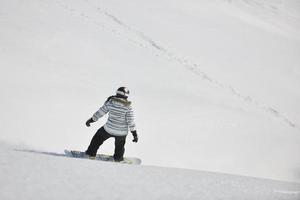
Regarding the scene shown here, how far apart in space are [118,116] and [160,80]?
24.5 feet

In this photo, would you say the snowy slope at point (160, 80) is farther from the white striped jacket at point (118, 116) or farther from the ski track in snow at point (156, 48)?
the white striped jacket at point (118, 116)

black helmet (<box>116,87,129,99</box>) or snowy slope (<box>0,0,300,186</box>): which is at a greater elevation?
black helmet (<box>116,87,129,99</box>)

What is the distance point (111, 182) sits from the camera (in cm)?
493

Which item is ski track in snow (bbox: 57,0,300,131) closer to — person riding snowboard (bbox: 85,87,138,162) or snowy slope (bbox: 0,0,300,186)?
snowy slope (bbox: 0,0,300,186)

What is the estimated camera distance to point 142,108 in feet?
40.3

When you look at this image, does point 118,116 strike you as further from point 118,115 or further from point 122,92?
point 122,92

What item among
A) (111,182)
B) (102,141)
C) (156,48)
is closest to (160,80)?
(156,48)

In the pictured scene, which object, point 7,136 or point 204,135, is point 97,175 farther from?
point 204,135

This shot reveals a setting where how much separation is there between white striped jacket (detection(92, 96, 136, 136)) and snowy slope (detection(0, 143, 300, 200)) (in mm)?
1746

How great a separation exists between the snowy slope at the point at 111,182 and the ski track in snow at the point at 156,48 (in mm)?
8987

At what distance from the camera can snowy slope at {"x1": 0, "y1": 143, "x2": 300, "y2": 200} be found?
4406mm

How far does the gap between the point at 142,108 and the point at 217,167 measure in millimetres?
2852

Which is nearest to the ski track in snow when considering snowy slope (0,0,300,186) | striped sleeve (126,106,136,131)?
snowy slope (0,0,300,186)

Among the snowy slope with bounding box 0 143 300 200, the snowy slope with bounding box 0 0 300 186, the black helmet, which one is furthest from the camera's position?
the snowy slope with bounding box 0 0 300 186
